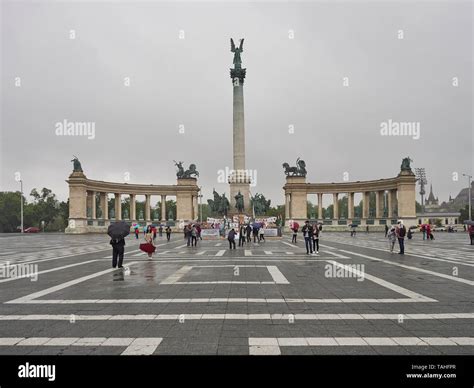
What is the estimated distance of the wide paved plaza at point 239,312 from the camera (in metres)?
6.74

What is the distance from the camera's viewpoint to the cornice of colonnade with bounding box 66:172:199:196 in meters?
82.2

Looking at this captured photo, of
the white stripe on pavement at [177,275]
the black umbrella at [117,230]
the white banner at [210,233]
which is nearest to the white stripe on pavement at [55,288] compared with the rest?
the black umbrella at [117,230]

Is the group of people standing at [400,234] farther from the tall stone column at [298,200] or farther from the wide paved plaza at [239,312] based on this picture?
the tall stone column at [298,200]

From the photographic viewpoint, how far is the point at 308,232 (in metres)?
25.2

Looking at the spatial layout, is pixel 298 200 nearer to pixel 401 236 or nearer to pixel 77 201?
pixel 77 201

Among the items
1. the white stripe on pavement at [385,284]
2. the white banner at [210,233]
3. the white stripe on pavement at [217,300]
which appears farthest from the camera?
the white banner at [210,233]

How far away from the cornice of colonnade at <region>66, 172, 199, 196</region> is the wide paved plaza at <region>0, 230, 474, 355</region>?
69.5 metres

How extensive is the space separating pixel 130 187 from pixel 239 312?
84.0 m

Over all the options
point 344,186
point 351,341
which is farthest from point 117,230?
point 344,186

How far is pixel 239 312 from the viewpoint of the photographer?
9148mm

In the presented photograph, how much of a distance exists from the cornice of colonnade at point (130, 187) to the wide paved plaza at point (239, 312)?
228ft

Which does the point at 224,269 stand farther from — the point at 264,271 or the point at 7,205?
the point at 7,205
